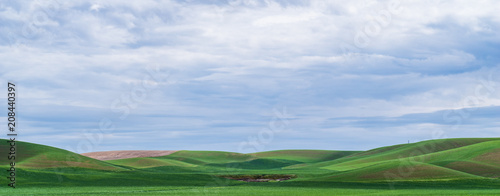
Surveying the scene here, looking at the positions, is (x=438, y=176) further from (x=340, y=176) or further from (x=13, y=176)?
(x=13, y=176)

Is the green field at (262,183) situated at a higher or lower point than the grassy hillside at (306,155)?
lower

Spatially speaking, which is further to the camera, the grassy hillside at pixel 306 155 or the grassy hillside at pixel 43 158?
the grassy hillside at pixel 306 155

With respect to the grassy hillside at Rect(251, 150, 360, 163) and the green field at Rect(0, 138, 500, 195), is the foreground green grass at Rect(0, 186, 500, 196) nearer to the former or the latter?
the green field at Rect(0, 138, 500, 195)

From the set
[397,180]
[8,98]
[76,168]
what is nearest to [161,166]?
[76,168]

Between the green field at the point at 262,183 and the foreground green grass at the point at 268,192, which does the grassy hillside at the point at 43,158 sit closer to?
the green field at the point at 262,183

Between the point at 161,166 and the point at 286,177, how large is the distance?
147 feet

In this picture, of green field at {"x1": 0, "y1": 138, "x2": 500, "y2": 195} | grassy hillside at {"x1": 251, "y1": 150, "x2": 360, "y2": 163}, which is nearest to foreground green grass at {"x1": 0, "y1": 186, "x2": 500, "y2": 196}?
green field at {"x1": 0, "y1": 138, "x2": 500, "y2": 195}

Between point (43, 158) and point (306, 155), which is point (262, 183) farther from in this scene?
point (306, 155)

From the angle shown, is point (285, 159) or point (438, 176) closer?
point (438, 176)

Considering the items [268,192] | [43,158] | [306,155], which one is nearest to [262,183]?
[268,192]

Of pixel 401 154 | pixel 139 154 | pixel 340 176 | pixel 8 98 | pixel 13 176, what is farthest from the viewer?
pixel 139 154

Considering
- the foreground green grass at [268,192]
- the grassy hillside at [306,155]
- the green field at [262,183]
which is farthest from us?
the grassy hillside at [306,155]

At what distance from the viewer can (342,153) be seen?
595 feet

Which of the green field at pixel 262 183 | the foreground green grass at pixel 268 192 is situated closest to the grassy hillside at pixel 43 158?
the green field at pixel 262 183
